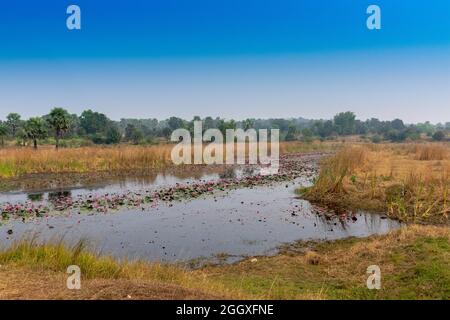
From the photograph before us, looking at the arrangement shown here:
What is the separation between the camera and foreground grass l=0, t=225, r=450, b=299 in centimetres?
553

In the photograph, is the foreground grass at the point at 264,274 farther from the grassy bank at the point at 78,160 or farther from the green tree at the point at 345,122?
the green tree at the point at 345,122

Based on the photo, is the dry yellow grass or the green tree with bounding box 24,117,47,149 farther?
the green tree with bounding box 24,117,47,149

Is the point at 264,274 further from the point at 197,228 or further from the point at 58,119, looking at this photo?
the point at 58,119

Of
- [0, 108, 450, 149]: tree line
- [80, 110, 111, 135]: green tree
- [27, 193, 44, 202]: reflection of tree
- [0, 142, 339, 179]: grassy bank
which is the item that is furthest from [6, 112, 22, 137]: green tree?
[27, 193, 44, 202]: reflection of tree

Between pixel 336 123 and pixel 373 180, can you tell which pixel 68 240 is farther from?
pixel 336 123

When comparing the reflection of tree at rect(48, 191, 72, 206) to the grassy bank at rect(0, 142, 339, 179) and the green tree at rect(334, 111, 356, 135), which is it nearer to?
the grassy bank at rect(0, 142, 339, 179)

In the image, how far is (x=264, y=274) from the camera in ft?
27.1

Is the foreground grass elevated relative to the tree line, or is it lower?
lower

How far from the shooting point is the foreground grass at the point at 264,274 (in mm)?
5528

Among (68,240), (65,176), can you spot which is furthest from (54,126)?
(68,240)

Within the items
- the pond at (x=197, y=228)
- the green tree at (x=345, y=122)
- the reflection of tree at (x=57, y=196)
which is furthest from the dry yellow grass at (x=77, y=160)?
the green tree at (x=345, y=122)

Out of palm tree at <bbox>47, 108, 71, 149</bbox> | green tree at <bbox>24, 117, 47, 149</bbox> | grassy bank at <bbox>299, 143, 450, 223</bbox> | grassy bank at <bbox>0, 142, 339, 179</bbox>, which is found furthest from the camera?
green tree at <bbox>24, 117, 47, 149</bbox>

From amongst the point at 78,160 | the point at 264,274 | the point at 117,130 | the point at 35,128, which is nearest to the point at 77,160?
the point at 78,160

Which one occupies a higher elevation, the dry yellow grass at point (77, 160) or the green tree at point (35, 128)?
the green tree at point (35, 128)
